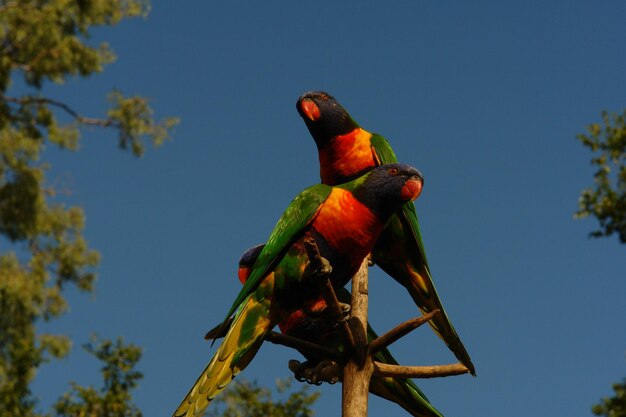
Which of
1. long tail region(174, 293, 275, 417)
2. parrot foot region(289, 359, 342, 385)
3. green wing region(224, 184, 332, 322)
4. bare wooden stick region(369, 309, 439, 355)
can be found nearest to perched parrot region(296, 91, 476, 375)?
bare wooden stick region(369, 309, 439, 355)

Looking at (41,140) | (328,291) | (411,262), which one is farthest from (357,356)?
(41,140)

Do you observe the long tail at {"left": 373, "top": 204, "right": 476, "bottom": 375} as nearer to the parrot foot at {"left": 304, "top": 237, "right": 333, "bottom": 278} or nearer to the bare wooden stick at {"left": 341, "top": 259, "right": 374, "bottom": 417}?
the bare wooden stick at {"left": 341, "top": 259, "right": 374, "bottom": 417}

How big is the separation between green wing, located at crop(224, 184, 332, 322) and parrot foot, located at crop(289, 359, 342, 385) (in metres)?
0.61

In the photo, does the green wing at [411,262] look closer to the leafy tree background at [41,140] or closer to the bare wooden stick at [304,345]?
the bare wooden stick at [304,345]

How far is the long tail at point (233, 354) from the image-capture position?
128 inches

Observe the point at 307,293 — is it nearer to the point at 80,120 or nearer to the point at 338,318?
the point at 338,318

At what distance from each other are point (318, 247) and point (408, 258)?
108 cm

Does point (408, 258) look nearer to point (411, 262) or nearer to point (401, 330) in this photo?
point (411, 262)

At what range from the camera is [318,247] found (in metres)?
3.63

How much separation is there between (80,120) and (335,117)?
53.3 ft

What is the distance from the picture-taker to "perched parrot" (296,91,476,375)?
14.2 feet

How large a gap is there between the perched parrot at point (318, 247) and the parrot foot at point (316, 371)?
1.28 feet

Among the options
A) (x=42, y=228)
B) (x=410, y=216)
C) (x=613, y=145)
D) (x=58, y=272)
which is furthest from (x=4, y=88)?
(x=410, y=216)

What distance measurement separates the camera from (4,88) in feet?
60.5
